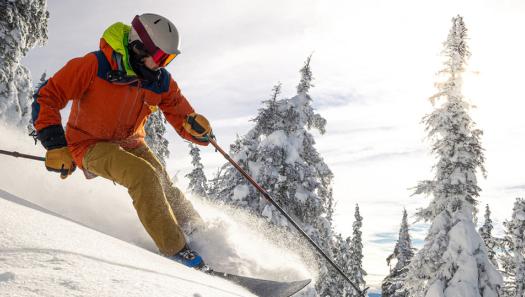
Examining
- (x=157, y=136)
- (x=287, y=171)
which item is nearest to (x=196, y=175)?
(x=157, y=136)

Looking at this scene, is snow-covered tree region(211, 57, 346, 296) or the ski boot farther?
snow-covered tree region(211, 57, 346, 296)

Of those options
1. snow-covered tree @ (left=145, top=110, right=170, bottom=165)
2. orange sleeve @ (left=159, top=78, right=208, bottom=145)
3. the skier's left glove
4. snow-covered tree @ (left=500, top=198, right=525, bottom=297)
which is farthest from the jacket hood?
snow-covered tree @ (left=500, top=198, right=525, bottom=297)

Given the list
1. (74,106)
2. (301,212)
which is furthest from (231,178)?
(74,106)

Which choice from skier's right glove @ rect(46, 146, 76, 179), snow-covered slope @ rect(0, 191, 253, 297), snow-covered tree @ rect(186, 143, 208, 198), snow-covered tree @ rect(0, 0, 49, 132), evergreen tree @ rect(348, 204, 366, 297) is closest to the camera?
snow-covered slope @ rect(0, 191, 253, 297)

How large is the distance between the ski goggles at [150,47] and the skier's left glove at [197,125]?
1.38 metres

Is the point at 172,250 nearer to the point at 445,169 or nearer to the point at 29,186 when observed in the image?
the point at 29,186

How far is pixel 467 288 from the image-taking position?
1395 cm

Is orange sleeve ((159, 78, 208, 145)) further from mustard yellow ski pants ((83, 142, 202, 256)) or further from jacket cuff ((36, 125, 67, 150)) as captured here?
jacket cuff ((36, 125, 67, 150))

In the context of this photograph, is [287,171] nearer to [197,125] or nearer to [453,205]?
[453,205]

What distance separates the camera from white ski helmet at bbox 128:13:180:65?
432 centimetres

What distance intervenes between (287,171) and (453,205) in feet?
21.1

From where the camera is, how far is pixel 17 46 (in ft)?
40.3

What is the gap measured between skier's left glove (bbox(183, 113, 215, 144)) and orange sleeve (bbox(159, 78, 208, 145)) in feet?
0.34

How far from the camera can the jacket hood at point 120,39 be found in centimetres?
445
